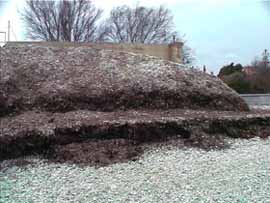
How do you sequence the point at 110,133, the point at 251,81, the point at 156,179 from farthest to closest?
the point at 251,81 → the point at 110,133 → the point at 156,179

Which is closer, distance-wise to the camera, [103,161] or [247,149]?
[103,161]

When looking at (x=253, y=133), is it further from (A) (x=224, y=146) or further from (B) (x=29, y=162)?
(B) (x=29, y=162)

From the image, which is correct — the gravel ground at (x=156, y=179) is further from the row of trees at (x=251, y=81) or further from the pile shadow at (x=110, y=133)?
the row of trees at (x=251, y=81)

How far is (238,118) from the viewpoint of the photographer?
8172mm

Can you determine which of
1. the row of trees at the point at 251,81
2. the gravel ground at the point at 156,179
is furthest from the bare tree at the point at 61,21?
the gravel ground at the point at 156,179

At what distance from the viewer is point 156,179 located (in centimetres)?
568

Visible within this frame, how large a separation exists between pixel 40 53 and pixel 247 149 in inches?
174

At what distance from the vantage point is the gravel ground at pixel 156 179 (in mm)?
5102

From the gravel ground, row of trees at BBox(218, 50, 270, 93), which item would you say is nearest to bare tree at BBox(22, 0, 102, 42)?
row of trees at BBox(218, 50, 270, 93)

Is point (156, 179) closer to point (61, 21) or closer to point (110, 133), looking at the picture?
point (110, 133)

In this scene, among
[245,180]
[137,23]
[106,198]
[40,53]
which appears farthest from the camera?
[137,23]

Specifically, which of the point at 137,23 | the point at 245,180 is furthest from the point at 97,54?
the point at 137,23

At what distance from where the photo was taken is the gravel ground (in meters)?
5.10

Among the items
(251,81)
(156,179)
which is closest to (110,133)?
(156,179)
